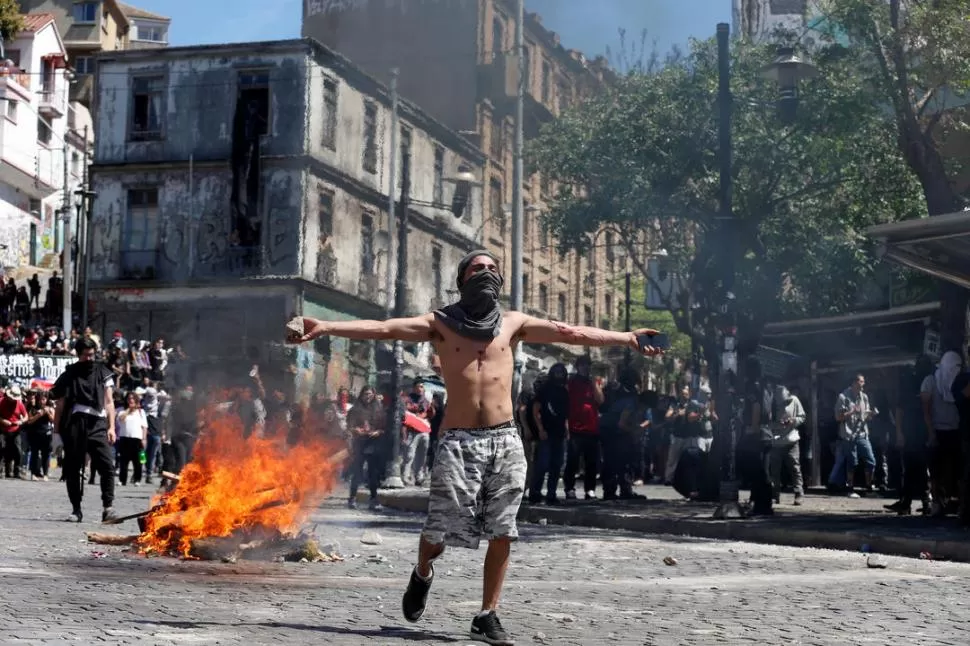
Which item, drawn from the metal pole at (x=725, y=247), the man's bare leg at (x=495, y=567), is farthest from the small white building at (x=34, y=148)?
the man's bare leg at (x=495, y=567)

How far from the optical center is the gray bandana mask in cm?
746

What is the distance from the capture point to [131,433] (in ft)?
86.8

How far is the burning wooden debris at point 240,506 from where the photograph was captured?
11227 mm

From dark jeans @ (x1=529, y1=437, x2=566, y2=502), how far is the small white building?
39974mm

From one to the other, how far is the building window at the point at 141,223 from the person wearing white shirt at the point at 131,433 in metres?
6.15

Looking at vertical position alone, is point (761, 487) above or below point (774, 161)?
below

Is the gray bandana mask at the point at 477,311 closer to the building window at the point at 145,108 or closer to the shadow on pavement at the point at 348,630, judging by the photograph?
the shadow on pavement at the point at 348,630

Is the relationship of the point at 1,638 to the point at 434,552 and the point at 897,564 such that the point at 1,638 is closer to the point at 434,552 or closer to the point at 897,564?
the point at 434,552

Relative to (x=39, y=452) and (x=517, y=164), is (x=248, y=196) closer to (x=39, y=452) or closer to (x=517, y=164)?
(x=517, y=164)

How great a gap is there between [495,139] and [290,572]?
167 ft

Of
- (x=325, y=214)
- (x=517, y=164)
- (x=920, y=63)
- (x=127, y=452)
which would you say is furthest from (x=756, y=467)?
(x=325, y=214)

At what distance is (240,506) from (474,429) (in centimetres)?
428

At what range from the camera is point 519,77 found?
108 feet

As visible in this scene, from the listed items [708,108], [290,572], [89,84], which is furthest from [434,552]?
[89,84]
